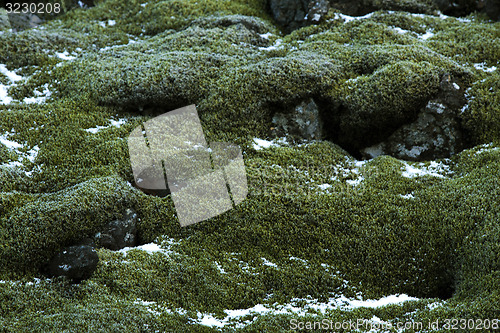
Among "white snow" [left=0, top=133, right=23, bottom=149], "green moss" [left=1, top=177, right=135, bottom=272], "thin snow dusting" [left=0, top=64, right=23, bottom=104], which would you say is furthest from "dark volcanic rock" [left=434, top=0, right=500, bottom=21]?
"white snow" [left=0, top=133, right=23, bottom=149]

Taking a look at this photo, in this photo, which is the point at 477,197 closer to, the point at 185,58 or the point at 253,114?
the point at 253,114

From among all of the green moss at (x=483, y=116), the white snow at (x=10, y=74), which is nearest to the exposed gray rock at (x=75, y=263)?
the white snow at (x=10, y=74)

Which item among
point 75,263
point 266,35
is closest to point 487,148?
point 266,35

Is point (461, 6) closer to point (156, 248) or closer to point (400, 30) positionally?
point (400, 30)

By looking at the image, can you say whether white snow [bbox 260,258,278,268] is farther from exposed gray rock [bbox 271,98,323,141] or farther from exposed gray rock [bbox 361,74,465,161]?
exposed gray rock [bbox 361,74,465,161]

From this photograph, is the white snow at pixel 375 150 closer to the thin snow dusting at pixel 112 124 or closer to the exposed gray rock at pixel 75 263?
the thin snow dusting at pixel 112 124
